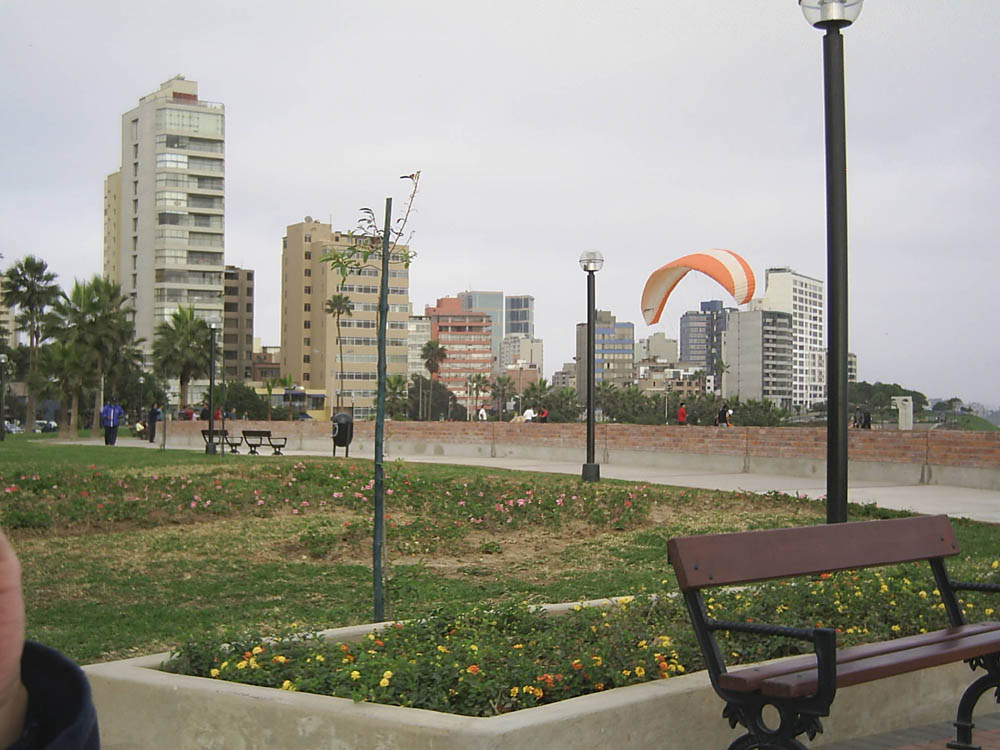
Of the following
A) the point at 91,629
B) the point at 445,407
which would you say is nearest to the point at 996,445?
the point at 91,629

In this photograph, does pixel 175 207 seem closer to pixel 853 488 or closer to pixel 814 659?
pixel 853 488

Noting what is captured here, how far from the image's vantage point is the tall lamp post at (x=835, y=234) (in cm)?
695

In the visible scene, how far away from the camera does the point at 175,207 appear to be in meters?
118

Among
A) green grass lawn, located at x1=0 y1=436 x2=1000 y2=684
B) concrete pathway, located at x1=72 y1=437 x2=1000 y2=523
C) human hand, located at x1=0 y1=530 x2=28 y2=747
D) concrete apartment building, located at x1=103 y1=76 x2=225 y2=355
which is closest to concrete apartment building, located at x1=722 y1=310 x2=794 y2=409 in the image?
concrete apartment building, located at x1=103 y1=76 x2=225 y2=355

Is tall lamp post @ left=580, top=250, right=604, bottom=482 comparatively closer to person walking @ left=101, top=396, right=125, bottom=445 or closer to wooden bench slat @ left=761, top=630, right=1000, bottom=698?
wooden bench slat @ left=761, top=630, right=1000, bottom=698

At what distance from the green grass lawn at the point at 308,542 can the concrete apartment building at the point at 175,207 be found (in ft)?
345

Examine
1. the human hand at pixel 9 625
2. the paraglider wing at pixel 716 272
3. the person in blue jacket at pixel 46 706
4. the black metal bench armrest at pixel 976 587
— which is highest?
the paraglider wing at pixel 716 272

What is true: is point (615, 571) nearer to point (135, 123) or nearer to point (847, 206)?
point (847, 206)

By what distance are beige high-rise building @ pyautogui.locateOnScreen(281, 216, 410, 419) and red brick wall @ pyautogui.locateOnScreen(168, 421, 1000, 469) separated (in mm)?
108810

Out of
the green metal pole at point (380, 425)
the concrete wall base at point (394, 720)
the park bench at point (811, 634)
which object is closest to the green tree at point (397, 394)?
the green metal pole at point (380, 425)

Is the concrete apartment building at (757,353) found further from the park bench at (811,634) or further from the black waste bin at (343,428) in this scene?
the park bench at (811,634)

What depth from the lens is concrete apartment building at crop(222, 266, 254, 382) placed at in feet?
464

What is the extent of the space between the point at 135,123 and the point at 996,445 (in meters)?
118

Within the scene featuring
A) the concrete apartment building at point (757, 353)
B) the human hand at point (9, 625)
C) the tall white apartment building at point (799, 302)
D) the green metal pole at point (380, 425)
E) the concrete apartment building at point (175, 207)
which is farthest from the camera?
the concrete apartment building at point (757, 353)
